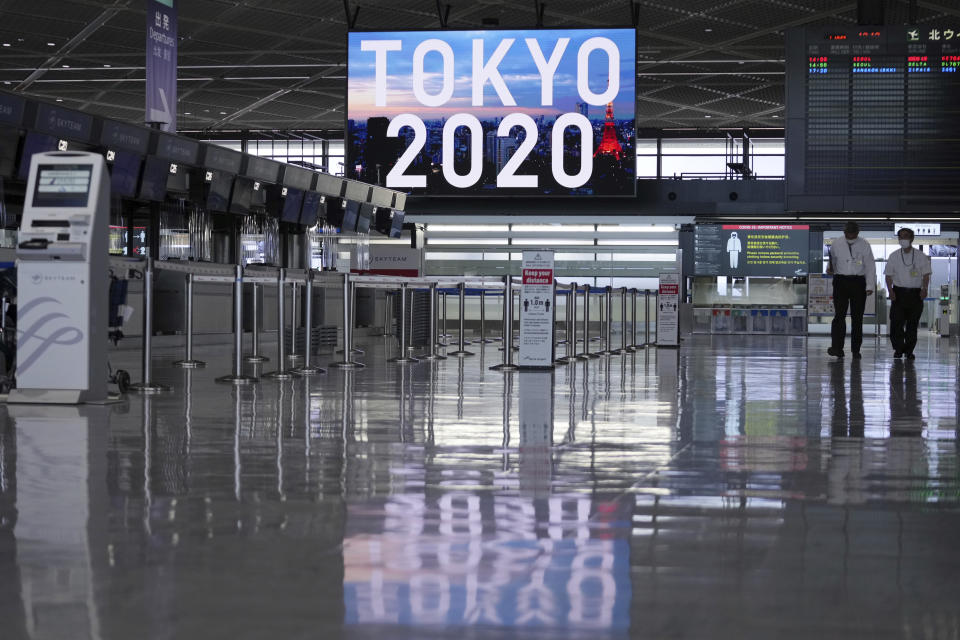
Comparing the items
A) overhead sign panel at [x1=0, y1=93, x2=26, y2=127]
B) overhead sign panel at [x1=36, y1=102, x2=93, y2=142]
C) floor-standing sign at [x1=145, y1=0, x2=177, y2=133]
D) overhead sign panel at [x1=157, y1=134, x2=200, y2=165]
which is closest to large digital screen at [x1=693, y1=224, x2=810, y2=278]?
overhead sign panel at [x1=157, y1=134, x2=200, y2=165]

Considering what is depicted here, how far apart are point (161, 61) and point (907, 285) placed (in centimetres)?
937

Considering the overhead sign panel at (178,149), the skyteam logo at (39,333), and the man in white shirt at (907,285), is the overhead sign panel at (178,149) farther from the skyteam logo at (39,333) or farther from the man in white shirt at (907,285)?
the skyteam logo at (39,333)

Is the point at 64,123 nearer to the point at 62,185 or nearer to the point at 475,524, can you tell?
the point at 62,185

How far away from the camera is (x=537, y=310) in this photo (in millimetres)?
10859

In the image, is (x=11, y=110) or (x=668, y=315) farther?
(x=668, y=315)

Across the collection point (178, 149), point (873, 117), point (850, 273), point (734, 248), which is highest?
point (873, 117)

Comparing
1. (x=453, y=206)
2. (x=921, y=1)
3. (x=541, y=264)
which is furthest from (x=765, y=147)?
(x=541, y=264)

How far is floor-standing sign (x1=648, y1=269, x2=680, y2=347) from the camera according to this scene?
59.9ft

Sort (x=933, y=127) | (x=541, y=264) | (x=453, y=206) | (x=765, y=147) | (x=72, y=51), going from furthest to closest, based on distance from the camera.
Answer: (x=765, y=147)
(x=453, y=206)
(x=72, y=51)
(x=933, y=127)
(x=541, y=264)

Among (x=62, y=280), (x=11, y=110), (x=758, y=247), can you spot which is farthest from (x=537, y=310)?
(x=758, y=247)

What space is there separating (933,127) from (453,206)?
40.1 ft

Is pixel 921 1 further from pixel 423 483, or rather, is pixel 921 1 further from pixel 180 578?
pixel 180 578

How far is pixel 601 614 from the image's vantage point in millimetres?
2205

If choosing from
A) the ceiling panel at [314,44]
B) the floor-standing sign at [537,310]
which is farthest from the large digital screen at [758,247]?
the floor-standing sign at [537,310]
